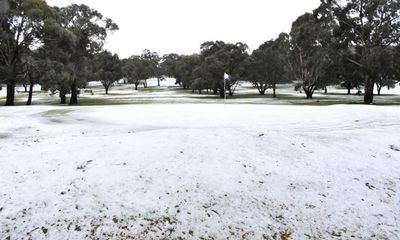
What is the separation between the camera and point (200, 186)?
6.55 meters

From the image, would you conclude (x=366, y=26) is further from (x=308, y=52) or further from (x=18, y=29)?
(x=18, y=29)

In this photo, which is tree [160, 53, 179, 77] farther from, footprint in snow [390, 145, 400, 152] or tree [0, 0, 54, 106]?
footprint in snow [390, 145, 400, 152]

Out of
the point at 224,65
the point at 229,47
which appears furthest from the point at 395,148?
the point at 229,47

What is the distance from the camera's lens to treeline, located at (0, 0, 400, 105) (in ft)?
88.4

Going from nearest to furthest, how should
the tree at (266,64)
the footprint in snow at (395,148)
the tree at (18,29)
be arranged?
1. the footprint in snow at (395,148)
2. the tree at (18,29)
3. the tree at (266,64)

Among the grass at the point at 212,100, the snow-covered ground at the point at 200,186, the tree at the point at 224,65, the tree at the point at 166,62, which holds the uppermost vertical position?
the tree at the point at 166,62

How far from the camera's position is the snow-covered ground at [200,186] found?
5355mm

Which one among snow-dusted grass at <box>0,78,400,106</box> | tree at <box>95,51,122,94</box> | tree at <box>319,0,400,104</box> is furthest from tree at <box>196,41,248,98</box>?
tree at <box>95,51,122,94</box>

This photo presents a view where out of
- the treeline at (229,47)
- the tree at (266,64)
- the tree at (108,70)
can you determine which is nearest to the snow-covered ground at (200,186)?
the treeline at (229,47)

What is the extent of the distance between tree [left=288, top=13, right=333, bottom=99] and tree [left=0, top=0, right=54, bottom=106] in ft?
99.9

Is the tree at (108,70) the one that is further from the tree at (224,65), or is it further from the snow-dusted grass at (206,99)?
the tree at (224,65)

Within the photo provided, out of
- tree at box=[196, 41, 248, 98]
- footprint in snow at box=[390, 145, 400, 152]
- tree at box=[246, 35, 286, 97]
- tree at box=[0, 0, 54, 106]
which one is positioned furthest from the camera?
tree at box=[246, 35, 286, 97]

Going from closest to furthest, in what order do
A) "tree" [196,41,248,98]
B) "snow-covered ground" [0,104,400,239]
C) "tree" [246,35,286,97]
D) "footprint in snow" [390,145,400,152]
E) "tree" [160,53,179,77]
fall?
"snow-covered ground" [0,104,400,239], "footprint in snow" [390,145,400,152], "tree" [196,41,248,98], "tree" [246,35,286,97], "tree" [160,53,179,77]

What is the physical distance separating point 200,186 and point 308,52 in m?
41.0
